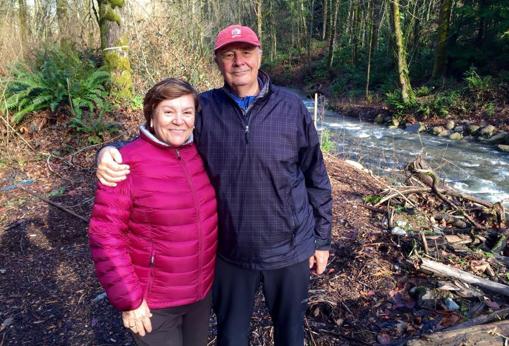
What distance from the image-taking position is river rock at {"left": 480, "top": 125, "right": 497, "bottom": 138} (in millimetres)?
13022

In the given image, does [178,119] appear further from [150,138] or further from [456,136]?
[456,136]

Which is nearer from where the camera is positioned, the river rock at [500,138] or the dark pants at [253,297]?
the dark pants at [253,297]

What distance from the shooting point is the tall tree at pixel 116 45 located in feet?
25.2

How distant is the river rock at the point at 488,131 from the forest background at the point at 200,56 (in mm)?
1373

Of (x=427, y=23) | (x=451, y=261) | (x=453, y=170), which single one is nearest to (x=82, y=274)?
(x=451, y=261)

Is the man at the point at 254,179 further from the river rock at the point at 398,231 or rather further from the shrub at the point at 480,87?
the shrub at the point at 480,87

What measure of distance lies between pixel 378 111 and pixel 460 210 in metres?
12.2

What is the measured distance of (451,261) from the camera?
4.32 meters

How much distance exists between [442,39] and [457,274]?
16468mm

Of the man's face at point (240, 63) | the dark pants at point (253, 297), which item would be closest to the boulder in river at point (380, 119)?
the dark pants at point (253, 297)

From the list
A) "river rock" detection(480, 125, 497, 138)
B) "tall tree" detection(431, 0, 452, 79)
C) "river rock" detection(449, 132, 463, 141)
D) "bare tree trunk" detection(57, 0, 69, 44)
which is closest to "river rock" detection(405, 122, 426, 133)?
"river rock" detection(449, 132, 463, 141)

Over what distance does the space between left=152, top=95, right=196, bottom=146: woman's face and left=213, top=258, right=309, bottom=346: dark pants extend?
795mm

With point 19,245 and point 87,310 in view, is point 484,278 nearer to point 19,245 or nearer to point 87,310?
point 87,310

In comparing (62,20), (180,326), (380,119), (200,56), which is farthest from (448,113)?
(180,326)
